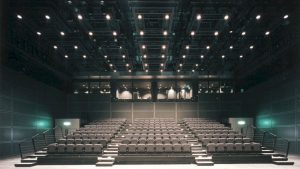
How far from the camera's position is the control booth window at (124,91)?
2514 cm

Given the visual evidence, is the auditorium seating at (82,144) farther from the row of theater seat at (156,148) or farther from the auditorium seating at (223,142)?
the auditorium seating at (223,142)

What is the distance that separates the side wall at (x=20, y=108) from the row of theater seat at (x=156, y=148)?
5746 mm

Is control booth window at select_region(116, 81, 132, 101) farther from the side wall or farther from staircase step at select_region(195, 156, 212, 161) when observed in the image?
staircase step at select_region(195, 156, 212, 161)

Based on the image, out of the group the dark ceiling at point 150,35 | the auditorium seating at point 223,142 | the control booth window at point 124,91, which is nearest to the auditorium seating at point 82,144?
the auditorium seating at point 223,142

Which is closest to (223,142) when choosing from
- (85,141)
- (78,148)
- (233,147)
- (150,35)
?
(233,147)

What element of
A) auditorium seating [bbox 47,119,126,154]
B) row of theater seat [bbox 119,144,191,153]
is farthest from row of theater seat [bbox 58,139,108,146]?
row of theater seat [bbox 119,144,191,153]

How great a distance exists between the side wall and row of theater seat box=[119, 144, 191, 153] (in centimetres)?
575

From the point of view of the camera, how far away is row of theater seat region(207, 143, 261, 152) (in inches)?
518

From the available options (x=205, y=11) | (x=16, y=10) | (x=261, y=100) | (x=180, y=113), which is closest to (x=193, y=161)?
(x=205, y=11)

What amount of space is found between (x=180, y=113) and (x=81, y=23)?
1268cm

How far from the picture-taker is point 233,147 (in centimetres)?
1324

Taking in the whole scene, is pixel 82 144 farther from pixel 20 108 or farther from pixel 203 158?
pixel 20 108

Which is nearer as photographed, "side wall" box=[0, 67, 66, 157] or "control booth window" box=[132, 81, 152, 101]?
"side wall" box=[0, 67, 66, 157]

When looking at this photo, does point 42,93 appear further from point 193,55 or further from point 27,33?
point 193,55
